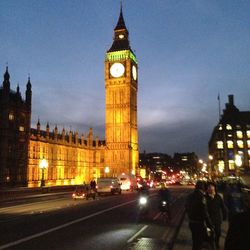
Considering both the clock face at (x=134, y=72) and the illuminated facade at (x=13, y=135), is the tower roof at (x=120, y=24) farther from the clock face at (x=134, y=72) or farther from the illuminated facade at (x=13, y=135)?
the illuminated facade at (x=13, y=135)

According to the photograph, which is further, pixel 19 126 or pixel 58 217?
pixel 19 126

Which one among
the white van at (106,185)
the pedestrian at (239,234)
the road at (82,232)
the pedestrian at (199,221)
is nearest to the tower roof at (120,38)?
the white van at (106,185)

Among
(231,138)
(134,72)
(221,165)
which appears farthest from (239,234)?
(134,72)

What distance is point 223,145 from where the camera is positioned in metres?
99.8

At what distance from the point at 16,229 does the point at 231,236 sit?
13529 mm

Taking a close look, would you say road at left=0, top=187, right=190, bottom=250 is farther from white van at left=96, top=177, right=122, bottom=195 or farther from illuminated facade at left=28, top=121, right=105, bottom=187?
illuminated facade at left=28, top=121, right=105, bottom=187

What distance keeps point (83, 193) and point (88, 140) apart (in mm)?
77329

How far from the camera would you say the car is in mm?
35062

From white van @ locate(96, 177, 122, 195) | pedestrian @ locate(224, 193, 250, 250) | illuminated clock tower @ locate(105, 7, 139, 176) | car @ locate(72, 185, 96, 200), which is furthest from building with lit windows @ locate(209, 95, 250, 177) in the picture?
pedestrian @ locate(224, 193, 250, 250)

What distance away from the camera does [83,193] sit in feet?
117

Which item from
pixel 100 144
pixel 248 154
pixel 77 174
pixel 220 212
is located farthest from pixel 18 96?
pixel 220 212

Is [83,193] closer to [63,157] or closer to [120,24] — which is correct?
[63,157]

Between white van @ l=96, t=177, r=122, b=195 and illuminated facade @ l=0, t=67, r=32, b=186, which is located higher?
illuminated facade @ l=0, t=67, r=32, b=186

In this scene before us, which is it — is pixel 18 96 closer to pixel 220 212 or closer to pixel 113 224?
pixel 113 224
